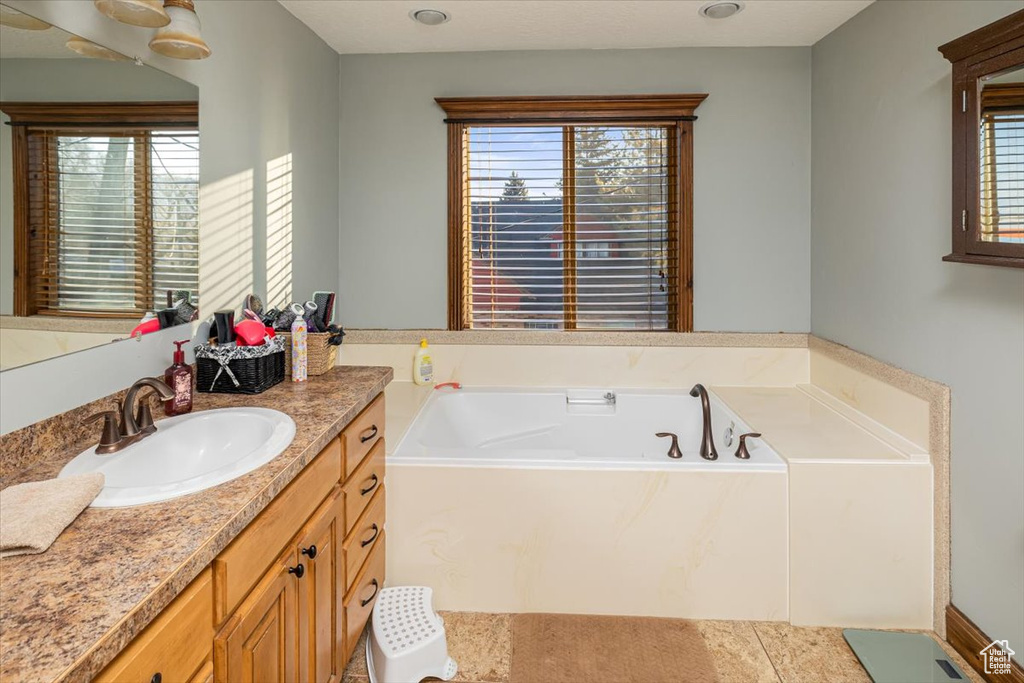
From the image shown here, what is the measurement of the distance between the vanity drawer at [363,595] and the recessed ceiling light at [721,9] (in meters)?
2.59

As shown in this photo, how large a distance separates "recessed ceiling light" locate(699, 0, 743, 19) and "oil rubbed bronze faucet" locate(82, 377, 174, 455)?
8.50 ft

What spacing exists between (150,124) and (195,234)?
353mm

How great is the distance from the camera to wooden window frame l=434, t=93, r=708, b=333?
311 cm

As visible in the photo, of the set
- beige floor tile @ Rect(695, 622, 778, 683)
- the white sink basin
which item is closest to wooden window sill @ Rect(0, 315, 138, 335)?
the white sink basin

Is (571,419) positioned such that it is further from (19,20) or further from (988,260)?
(19,20)

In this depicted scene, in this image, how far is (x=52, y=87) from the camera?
4.43 feet

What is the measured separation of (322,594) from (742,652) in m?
1.41

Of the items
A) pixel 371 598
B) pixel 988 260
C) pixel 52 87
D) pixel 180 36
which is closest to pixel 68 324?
pixel 52 87

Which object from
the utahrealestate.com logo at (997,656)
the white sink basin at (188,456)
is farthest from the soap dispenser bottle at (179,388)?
the utahrealestate.com logo at (997,656)

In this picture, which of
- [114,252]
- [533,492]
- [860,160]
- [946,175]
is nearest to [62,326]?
[114,252]

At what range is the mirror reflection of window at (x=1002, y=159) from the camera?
162 cm

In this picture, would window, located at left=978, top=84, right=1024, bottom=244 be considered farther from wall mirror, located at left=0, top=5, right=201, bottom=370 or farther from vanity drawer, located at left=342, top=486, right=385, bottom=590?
wall mirror, located at left=0, top=5, right=201, bottom=370

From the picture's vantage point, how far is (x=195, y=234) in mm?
1896

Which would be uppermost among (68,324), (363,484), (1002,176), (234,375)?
(1002,176)
